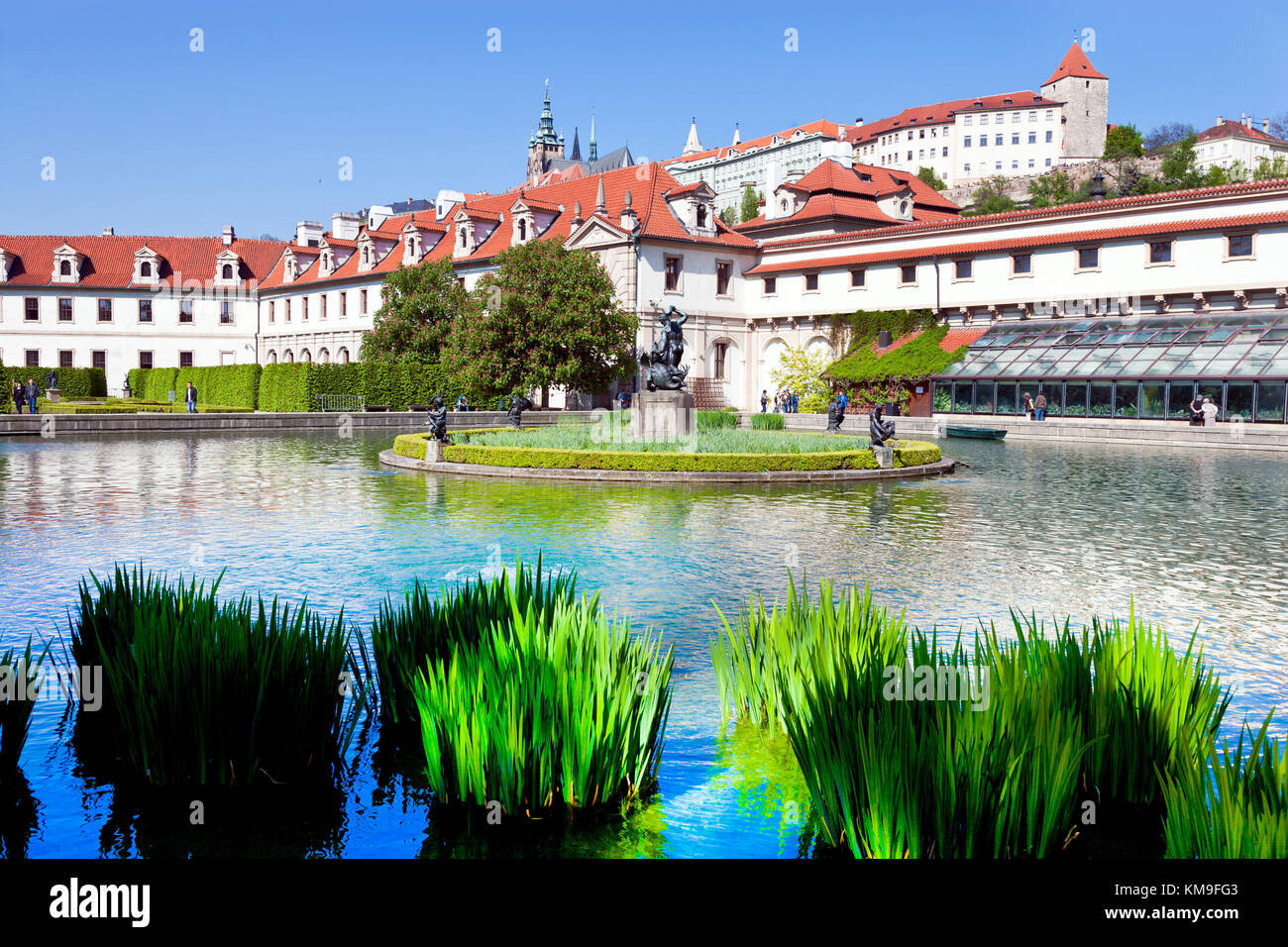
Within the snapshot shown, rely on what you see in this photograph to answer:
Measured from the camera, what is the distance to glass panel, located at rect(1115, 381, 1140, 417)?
4225cm

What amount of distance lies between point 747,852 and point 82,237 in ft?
282

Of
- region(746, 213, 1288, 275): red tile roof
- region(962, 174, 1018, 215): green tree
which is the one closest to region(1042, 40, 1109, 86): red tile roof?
region(962, 174, 1018, 215): green tree

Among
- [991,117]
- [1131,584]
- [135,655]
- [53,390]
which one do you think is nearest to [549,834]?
[135,655]

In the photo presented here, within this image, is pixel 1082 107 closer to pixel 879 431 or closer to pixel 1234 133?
pixel 1234 133

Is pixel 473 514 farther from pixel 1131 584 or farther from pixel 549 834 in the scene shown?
pixel 549 834

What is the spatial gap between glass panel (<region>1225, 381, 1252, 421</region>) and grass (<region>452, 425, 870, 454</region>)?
19.3 m

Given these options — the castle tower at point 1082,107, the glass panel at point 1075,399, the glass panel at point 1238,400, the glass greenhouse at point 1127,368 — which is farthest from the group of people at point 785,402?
the castle tower at point 1082,107

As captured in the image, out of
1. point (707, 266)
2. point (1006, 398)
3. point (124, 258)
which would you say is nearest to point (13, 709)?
point (1006, 398)

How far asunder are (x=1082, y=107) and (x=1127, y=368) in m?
99.6

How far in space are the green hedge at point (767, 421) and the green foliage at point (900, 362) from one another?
12521mm

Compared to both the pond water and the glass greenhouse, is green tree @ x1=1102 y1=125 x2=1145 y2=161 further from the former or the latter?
the pond water

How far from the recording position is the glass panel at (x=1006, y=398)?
46625 millimetres

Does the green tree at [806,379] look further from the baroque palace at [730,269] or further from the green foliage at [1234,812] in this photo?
the green foliage at [1234,812]
